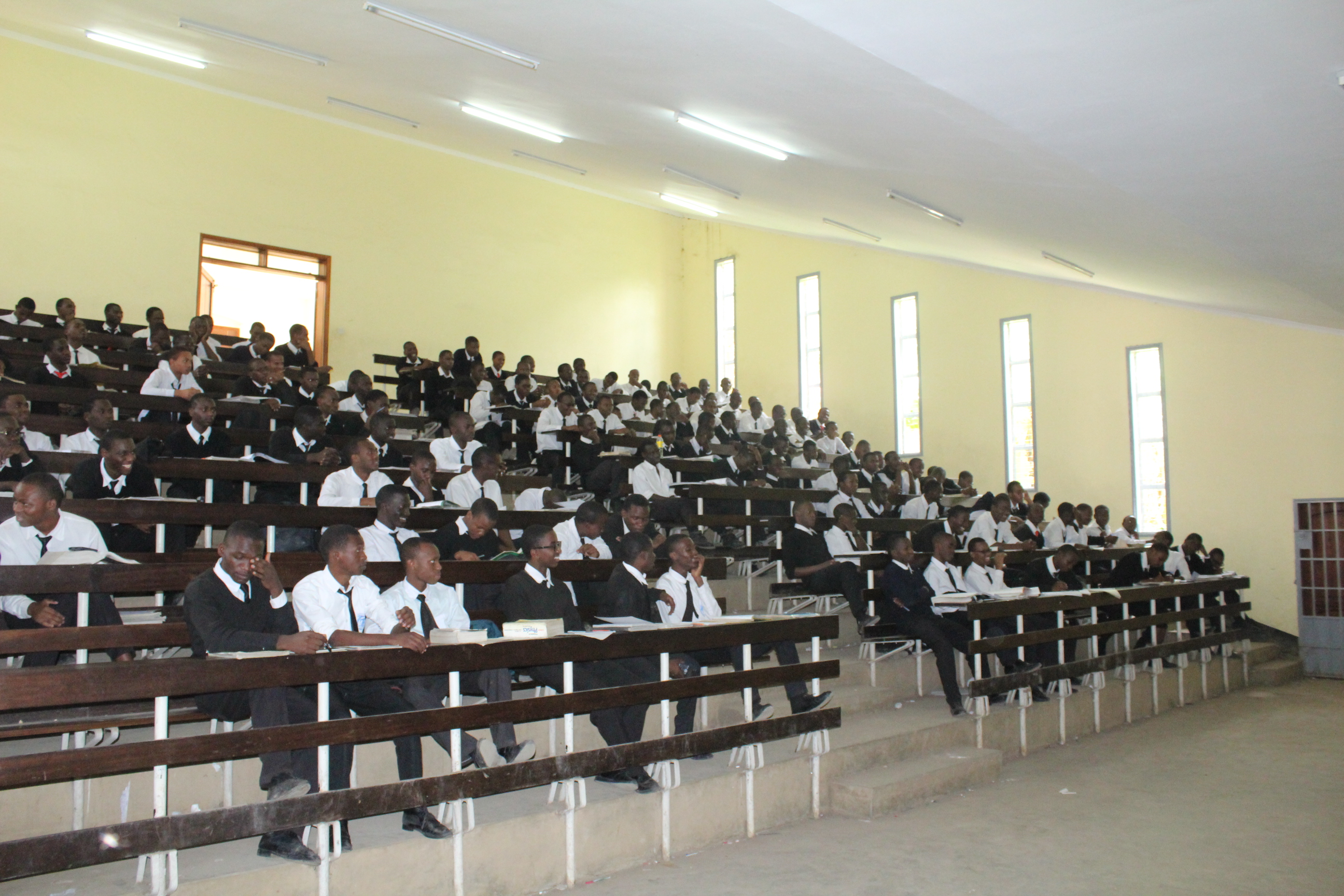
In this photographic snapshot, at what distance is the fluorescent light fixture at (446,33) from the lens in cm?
A: 701

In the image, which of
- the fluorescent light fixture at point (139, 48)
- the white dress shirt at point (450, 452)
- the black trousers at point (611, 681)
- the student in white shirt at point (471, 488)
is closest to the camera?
the black trousers at point (611, 681)

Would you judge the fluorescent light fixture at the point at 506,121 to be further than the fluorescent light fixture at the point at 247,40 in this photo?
Yes

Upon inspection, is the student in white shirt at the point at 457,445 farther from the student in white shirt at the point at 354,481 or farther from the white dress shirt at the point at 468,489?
the student in white shirt at the point at 354,481

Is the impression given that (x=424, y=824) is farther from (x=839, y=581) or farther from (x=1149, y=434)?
(x=1149, y=434)

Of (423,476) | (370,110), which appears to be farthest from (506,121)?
(423,476)

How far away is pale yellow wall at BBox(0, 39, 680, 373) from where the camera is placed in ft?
39.6

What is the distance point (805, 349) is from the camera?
17.0 m

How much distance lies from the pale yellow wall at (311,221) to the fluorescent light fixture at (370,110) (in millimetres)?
2054

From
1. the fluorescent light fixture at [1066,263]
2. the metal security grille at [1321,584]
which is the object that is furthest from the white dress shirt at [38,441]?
the metal security grille at [1321,584]

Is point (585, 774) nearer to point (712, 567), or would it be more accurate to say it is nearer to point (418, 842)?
point (418, 842)

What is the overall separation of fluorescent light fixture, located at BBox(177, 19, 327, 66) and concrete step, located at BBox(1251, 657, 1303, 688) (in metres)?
10.9

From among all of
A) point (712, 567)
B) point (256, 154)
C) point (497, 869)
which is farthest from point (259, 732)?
point (256, 154)

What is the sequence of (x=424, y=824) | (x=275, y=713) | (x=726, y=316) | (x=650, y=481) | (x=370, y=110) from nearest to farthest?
(x=275, y=713), (x=424, y=824), (x=650, y=481), (x=370, y=110), (x=726, y=316)

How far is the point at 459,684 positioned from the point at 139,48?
9430 mm
